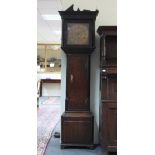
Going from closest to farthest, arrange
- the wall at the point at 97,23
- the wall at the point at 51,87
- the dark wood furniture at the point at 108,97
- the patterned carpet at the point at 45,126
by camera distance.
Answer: the dark wood furniture at the point at 108,97, the patterned carpet at the point at 45,126, the wall at the point at 97,23, the wall at the point at 51,87

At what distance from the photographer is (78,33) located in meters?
3.86

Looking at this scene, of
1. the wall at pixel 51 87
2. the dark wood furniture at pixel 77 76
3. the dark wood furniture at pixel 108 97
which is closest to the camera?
the dark wood furniture at pixel 108 97

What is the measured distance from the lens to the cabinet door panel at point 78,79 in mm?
3930

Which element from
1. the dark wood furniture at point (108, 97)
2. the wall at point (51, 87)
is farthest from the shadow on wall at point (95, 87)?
the wall at point (51, 87)

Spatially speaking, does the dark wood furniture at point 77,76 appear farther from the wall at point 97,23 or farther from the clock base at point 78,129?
Answer: the wall at point 97,23

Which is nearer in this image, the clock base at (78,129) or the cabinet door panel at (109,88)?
the cabinet door panel at (109,88)

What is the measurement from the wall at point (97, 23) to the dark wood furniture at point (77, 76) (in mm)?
217

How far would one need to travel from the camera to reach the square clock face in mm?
3855

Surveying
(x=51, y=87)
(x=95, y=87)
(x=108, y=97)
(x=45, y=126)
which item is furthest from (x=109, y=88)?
(x=51, y=87)

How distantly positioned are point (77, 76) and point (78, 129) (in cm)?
80

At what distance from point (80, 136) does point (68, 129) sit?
209 mm

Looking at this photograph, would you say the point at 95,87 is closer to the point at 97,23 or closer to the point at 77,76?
the point at 77,76
